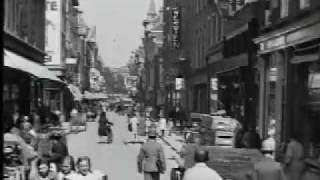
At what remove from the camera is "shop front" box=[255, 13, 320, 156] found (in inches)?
782

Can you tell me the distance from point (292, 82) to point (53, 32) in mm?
50585

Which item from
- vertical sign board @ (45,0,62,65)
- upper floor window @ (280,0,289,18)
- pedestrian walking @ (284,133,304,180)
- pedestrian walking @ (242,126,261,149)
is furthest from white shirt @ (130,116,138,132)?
vertical sign board @ (45,0,62,65)

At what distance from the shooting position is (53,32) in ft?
234

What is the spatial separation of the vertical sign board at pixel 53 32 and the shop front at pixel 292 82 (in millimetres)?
43692

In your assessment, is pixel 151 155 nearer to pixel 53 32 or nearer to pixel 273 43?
pixel 273 43

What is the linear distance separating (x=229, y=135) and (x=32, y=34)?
25624 mm

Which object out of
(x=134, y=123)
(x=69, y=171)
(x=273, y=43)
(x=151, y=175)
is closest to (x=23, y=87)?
(x=134, y=123)

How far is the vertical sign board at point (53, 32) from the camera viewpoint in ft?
230

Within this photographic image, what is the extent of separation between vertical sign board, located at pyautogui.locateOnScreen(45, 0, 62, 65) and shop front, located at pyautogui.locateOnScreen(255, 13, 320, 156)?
43692 millimetres

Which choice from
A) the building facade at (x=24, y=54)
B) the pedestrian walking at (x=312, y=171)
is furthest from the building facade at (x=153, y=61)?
the pedestrian walking at (x=312, y=171)

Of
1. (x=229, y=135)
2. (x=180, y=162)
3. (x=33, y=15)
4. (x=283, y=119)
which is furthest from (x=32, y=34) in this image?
(x=180, y=162)

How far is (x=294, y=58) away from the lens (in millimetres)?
22500

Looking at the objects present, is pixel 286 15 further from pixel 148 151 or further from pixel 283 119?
pixel 148 151

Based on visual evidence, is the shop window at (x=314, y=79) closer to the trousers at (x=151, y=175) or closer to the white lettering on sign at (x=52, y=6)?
the trousers at (x=151, y=175)
